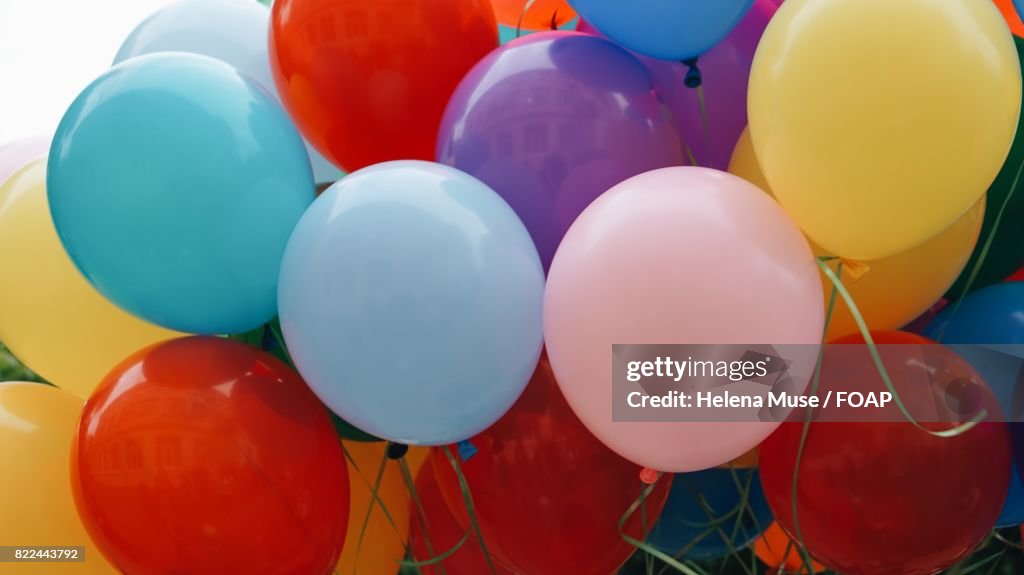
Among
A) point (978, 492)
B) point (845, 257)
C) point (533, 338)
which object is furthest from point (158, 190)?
point (978, 492)

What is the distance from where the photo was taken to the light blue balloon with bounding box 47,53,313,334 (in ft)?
3.49

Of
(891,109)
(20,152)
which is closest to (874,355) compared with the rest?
(891,109)

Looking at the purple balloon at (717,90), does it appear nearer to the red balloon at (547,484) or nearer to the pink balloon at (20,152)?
the red balloon at (547,484)

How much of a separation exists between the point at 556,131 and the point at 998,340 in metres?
0.62

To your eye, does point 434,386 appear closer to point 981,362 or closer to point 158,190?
point 158,190

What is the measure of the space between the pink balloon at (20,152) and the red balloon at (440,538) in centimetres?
82

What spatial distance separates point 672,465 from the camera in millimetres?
1022

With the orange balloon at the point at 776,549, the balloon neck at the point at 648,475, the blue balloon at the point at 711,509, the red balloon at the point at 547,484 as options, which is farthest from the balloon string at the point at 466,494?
the orange balloon at the point at 776,549

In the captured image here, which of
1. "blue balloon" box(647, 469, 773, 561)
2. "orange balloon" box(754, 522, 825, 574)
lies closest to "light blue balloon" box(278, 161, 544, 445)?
"blue balloon" box(647, 469, 773, 561)

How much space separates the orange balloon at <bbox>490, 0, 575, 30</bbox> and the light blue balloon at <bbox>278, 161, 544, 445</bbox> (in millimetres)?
564

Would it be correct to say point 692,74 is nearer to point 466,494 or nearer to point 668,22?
point 668,22

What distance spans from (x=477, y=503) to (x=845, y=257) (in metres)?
0.54

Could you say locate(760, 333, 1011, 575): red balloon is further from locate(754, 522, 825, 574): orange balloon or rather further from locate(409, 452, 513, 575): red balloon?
locate(754, 522, 825, 574): orange balloon

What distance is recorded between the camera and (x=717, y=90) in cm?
123
